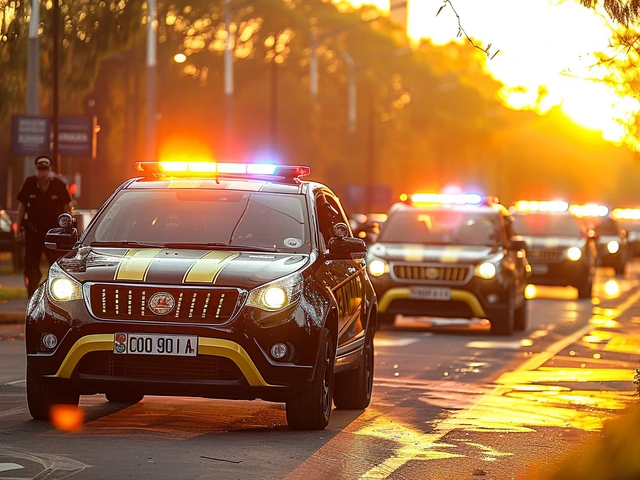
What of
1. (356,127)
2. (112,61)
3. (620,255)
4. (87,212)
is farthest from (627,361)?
(356,127)

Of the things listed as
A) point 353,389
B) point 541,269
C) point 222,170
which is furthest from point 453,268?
point 541,269

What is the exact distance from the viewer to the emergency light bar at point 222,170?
1170cm

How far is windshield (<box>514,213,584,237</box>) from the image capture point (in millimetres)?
32469

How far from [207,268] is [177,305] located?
0.34 meters

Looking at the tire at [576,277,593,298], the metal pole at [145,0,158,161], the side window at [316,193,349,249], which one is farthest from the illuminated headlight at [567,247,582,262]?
the side window at [316,193,349,249]

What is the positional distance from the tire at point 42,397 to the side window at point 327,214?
208cm

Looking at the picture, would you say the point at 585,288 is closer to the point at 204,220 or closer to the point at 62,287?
the point at 204,220

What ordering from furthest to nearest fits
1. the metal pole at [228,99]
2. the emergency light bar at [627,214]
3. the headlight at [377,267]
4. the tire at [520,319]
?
the emergency light bar at [627,214] < the metal pole at [228,99] < the tire at [520,319] < the headlight at [377,267]

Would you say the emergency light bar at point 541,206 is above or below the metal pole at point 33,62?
below

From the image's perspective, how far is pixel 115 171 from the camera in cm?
7144

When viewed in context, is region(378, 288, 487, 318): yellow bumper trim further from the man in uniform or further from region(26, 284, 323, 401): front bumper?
region(26, 284, 323, 401): front bumper

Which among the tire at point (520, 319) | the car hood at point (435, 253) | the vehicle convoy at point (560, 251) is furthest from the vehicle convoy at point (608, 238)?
the car hood at point (435, 253)

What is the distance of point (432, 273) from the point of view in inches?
838

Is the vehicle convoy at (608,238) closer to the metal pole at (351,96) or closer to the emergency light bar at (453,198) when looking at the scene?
the emergency light bar at (453,198)
